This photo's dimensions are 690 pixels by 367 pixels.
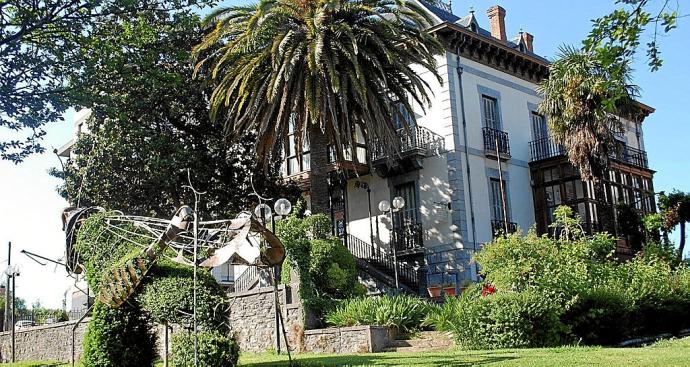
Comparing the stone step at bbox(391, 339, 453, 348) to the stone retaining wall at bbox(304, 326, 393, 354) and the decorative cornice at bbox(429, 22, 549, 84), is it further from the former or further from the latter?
the decorative cornice at bbox(429, 22, 549, 84)

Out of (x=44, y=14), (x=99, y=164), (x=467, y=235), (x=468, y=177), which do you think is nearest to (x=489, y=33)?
(x=468, y=177)

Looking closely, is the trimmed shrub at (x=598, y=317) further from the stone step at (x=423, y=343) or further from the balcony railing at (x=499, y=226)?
the balcony railing at (x=499, y=226)

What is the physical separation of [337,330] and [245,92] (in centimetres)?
894

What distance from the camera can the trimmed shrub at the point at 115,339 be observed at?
12.4 m

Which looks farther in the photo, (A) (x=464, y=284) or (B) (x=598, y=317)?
(A) (x=464, y=284)

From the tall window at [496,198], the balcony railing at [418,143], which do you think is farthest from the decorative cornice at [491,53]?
the tall window at [496,198]

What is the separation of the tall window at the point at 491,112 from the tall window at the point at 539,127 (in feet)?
8.87

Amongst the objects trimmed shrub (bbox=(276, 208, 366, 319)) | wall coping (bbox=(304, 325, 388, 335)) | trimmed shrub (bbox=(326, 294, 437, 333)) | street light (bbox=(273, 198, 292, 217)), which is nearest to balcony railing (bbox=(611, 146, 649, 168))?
trimmed shrub (bbox=(276, 208, 366, 319))

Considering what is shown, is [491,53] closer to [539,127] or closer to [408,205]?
[539,127]

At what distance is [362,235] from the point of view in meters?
27.5

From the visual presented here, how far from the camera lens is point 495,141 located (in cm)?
2703

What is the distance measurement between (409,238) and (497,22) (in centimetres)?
1083

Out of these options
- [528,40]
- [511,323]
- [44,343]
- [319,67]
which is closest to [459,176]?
[319,67]

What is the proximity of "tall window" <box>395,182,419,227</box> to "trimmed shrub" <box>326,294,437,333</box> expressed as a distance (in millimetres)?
9471
